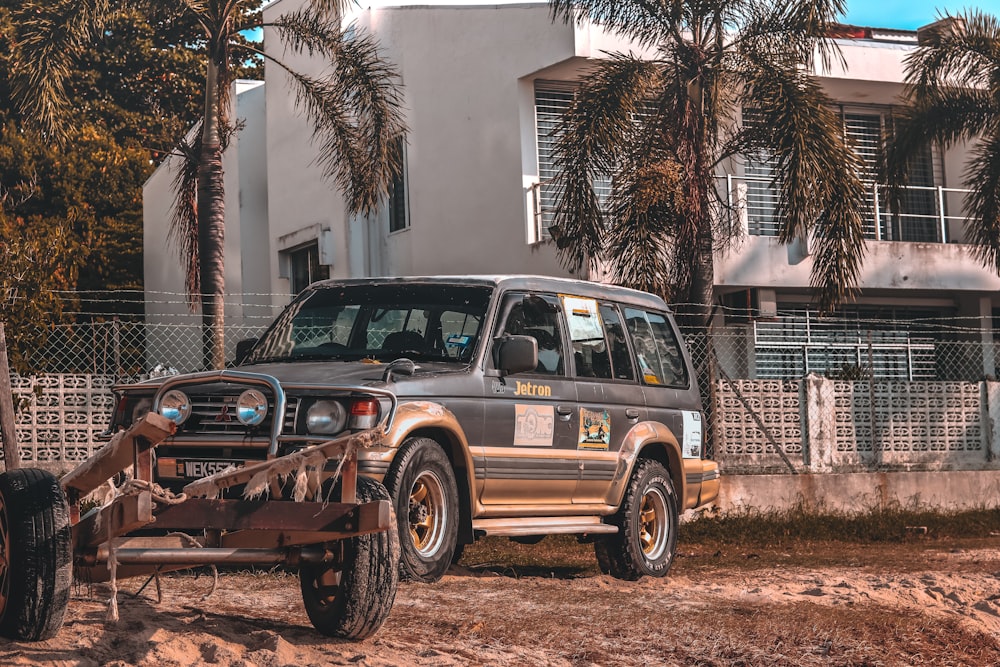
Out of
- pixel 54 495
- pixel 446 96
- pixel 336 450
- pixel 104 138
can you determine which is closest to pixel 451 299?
pixel 336 450

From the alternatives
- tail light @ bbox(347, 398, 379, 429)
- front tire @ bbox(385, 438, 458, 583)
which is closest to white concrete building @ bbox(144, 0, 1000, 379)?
front tire @ bbox(385, 438, 458, 583)

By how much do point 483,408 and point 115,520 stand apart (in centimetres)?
360

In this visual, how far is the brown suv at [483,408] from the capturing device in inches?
311

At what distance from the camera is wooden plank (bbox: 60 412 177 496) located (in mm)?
5480

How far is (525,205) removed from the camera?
65.8ft

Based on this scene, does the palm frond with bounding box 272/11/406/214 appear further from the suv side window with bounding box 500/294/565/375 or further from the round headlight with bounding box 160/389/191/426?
the round headlight with bounding box 160/389/191/426

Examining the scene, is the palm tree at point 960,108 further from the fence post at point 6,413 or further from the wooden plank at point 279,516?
the wooden plank at point 279,516

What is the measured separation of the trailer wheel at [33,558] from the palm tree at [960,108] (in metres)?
15.9

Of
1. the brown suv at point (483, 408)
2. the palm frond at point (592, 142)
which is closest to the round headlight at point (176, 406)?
the brown suv at point (483, 408)

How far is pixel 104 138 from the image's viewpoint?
1454 inches

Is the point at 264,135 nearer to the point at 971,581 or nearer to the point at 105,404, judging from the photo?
the point at 105,404

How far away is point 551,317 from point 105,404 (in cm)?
575

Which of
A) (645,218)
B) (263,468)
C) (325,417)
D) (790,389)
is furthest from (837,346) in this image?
(263,468)

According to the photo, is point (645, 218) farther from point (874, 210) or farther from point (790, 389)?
point (874, 210)
